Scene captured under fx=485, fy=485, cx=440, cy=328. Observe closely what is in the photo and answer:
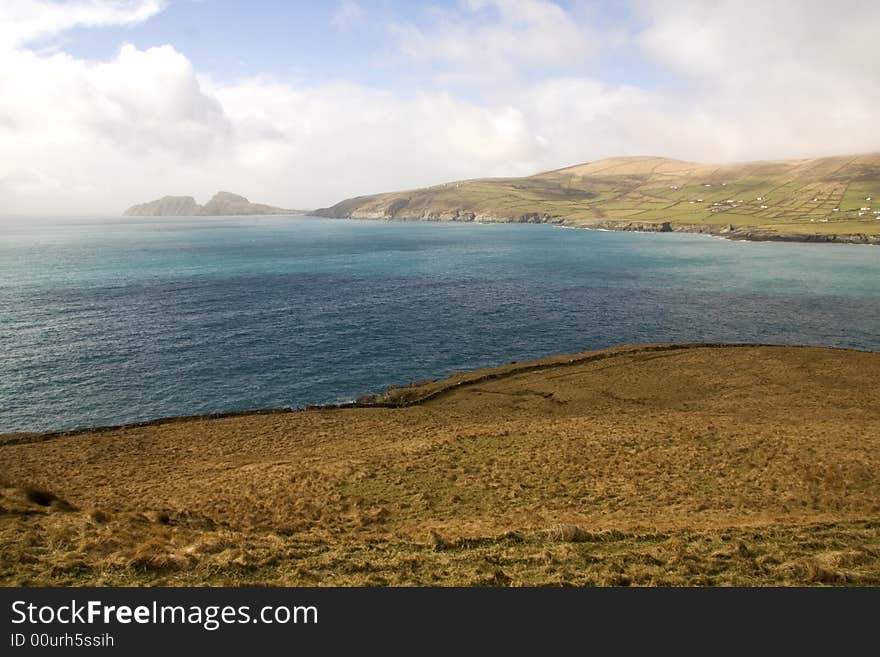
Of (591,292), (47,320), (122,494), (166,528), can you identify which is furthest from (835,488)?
(47,320)

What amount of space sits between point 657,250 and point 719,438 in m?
165

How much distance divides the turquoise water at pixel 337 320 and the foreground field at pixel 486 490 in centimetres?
1143

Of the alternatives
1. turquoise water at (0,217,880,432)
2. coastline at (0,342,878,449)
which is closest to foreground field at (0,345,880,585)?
Answer: coastline at (0,342,878,449)

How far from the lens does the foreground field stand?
15.4 meters

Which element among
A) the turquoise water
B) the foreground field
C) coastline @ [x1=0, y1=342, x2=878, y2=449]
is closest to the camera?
the foreground field

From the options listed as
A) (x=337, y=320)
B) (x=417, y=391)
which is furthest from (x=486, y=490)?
(x=337, y=320)

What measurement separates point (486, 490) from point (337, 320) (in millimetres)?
59105

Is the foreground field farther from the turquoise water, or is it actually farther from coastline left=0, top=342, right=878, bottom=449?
the turquoise water

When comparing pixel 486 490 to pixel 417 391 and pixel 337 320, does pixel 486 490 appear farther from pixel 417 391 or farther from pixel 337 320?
pixel 337 320

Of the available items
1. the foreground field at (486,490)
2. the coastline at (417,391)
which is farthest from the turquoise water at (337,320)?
the foreground field at (486,490)

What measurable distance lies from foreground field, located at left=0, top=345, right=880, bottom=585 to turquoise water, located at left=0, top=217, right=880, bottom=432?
11433 millimetres

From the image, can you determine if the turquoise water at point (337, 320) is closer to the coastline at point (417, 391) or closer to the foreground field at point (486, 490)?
the coastline at point (417, 391)

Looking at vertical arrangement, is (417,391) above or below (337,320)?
below

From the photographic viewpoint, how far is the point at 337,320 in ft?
265
